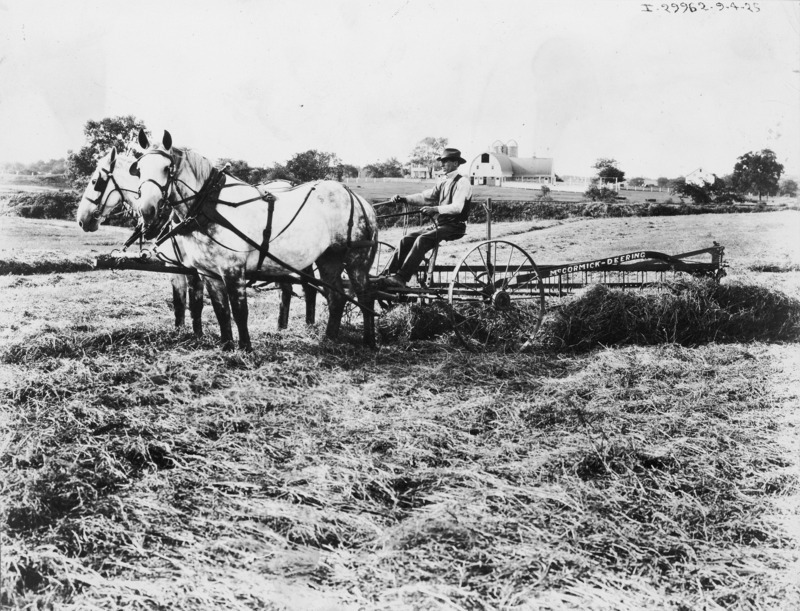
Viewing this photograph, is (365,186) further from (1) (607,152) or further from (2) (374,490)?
(2) (374,490)

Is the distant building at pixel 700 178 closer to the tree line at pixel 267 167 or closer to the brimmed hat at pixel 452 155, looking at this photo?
the tree line at pixel 267 167

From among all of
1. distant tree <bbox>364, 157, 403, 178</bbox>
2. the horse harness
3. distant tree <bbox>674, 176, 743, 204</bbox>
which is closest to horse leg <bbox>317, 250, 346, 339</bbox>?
the horse harness

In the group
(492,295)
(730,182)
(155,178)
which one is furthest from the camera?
(730,182)

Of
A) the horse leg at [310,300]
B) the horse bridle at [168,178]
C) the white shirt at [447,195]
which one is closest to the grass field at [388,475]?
the horse leg at [310,300]

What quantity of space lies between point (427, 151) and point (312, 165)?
2.73m

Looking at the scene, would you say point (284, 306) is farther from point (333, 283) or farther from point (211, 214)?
point (211, 214)

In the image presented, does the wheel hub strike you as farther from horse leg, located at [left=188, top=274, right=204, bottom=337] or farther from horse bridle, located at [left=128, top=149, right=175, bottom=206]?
horse bridle, located at [left=128, top=149, right=175, bottom=206]

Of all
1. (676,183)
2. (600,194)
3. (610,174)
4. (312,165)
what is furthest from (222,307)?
(600,194)

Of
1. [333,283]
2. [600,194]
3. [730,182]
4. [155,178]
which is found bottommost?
[333,283]

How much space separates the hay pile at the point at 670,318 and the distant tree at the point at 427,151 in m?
3.89

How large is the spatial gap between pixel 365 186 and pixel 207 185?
187 inches

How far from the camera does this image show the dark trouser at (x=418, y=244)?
6.82 meters

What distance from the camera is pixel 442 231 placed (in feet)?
22.4

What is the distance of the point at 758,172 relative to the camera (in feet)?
27.8
